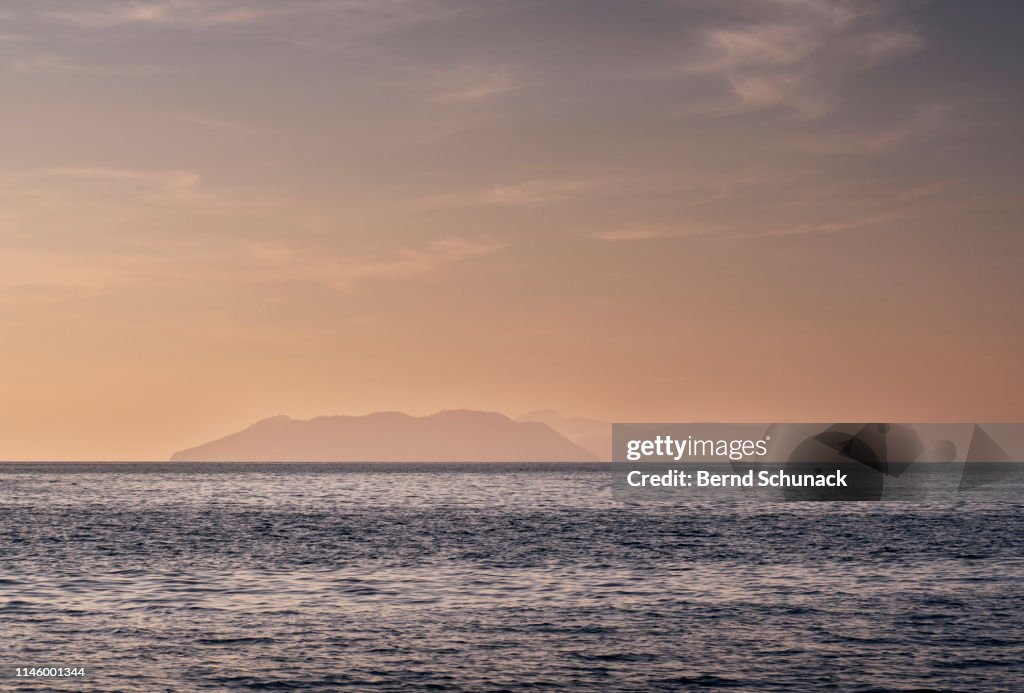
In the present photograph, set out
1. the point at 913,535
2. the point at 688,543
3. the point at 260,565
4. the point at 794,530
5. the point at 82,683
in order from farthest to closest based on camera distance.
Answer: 1. the point at 794,530
2. the point at 913,535
3. the point at 688,543
4. the point at 260,565
5. the point at 82,683

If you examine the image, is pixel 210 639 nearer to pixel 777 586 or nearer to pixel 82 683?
pixel 82 683

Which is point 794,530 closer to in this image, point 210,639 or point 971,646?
point 971,646

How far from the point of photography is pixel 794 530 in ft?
260

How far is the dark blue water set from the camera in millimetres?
29359

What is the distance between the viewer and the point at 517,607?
40.7 meters

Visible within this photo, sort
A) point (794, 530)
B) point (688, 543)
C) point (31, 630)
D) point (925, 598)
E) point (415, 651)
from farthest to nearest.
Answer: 1. point (794, 530)
2. point (688, 543)
3. point (925, 598)
4. point (31, 630)
5. point (415, 651)

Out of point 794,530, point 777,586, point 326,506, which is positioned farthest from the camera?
point 326,506

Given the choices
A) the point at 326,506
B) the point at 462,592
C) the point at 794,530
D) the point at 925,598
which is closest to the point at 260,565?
the point at 462,592

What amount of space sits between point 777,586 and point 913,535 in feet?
108

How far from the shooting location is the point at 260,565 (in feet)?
182

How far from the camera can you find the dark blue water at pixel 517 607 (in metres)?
29.4

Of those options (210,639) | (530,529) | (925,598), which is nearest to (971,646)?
(925,598)

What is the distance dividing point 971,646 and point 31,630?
31.6m

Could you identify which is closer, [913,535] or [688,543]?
[688,543]
